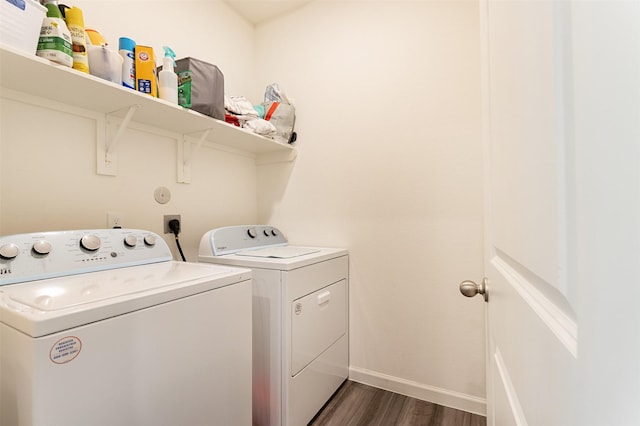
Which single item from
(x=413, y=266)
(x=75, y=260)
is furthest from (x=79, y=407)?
(x=413, y=266)

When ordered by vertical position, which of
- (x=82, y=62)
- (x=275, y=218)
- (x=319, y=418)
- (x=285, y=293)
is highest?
(x=82, y=62)

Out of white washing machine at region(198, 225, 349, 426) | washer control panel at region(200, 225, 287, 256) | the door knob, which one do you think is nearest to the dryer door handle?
white washing machine at region(198, 225, 349, 426)

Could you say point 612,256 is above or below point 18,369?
above

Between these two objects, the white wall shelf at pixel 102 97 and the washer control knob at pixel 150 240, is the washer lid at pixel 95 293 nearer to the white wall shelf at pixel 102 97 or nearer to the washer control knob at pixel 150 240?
the washer control knob at pixel 150 240

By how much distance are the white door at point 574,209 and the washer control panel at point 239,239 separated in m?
1.41

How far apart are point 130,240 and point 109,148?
51cm

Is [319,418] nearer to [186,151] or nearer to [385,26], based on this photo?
[186,151]

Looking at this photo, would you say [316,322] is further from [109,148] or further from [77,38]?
[77,38]

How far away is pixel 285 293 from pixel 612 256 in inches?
49.5

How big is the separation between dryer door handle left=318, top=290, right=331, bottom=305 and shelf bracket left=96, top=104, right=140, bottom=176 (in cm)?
123

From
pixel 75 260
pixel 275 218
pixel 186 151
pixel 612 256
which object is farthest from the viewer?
pixel 275 218

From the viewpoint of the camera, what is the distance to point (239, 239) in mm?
1746

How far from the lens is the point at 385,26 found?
1850 mm

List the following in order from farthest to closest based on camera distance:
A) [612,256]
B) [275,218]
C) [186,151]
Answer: [275,218] < [186,151] < [612,256]
